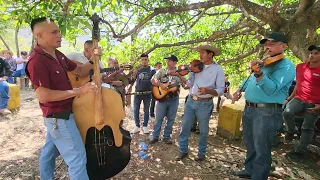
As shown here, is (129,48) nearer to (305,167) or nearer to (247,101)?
(247,101)

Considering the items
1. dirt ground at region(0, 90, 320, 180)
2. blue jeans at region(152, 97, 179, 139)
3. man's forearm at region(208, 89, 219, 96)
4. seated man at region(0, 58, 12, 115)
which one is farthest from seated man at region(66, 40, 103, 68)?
seated man at region(0, 58, 12, 115)

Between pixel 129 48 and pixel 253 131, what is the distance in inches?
167

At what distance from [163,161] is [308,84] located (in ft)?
10.2

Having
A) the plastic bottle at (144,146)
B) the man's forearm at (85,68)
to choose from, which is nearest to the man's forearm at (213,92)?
the plastic bottle at (144,146)

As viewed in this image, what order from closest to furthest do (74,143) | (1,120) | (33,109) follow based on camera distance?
(74,143), (1,120), (33,109)

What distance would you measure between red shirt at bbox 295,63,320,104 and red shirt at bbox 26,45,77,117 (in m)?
4.32

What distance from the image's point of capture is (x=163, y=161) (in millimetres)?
4484

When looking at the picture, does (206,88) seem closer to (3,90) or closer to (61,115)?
(61,115)

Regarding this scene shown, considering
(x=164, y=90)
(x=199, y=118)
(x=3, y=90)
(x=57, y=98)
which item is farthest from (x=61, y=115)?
(x=3, y=90)

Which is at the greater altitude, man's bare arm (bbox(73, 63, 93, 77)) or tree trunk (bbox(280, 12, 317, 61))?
tree trunk (bbox(280, 12, 317, 61))

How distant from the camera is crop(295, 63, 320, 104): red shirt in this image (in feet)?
15.3

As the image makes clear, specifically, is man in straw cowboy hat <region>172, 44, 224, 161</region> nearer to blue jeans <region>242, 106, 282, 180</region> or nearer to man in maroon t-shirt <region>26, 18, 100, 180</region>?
blue jeans <region>242, 106, 282, 180</region>

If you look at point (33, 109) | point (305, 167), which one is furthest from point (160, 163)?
point (33, 109)

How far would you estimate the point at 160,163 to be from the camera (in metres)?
4.38
